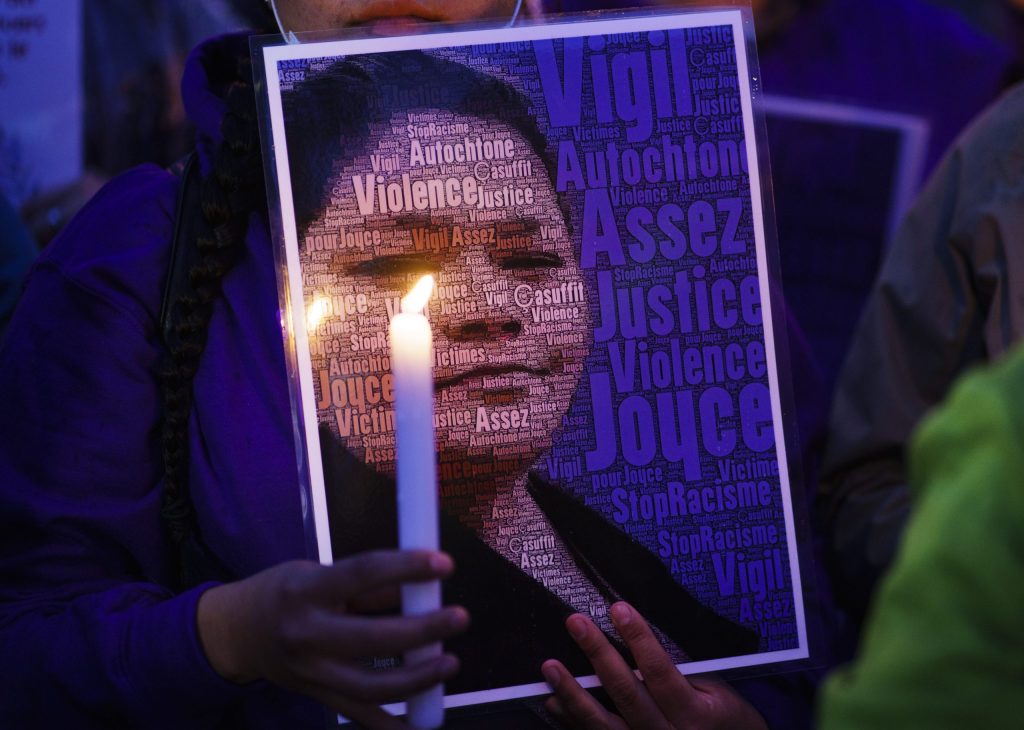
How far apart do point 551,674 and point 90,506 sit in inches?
20.3

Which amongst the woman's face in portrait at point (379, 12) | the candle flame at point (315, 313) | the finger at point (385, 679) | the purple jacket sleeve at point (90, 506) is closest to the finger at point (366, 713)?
the finger at point (385, 679)

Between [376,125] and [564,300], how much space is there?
261 millimetres

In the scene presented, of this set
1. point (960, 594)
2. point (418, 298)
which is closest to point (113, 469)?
point (418, 298)

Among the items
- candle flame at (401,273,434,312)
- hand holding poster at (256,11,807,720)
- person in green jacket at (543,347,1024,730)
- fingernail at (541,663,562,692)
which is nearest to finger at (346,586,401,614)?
hand holding poster at (256,11,807,720)

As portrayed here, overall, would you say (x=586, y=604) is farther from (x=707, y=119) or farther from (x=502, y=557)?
(x=707, y=119)

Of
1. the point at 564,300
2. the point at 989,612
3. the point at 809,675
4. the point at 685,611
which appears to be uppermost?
the point at 564,300

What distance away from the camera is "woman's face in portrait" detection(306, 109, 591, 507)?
1.03 metres

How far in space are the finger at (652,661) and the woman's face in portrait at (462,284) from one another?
18cm

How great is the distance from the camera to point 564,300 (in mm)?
1064

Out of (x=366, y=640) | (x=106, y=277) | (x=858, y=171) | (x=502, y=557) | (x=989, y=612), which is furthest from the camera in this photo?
(x=858, y=171)

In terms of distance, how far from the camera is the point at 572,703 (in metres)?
1.02

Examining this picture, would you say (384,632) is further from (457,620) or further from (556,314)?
(556,314)

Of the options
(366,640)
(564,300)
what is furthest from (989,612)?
(564,300)

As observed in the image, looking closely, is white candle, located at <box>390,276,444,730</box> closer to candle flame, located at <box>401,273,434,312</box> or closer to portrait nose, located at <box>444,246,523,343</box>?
candle flame, located at <box>401,273,434,312</box>
